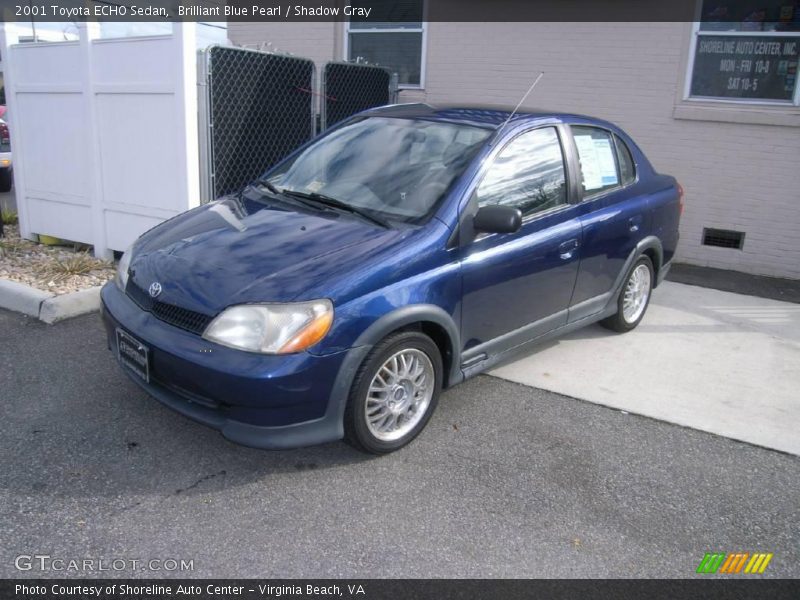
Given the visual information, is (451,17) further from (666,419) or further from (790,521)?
(790,521)

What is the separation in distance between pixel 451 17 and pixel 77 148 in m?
4.59

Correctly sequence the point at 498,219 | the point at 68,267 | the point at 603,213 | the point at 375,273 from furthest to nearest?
the point at 68,267
the point at 603,213
the point at 498,219
the point at 375,273

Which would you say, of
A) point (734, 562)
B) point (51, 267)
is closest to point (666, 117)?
point (734, 562)

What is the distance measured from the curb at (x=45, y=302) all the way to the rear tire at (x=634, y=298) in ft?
13.2

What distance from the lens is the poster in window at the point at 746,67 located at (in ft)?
23.1

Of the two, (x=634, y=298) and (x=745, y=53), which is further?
(x=745, y=53)

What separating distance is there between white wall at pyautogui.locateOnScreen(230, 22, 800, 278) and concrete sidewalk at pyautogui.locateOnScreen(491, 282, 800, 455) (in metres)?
1.45

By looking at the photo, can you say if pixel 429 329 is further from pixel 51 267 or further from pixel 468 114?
pixel 51 267

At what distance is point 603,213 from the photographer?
460cm

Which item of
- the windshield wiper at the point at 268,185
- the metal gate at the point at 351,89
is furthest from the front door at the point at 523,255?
the metal gate at the point at 351,89

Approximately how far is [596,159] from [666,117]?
3270 millimetres

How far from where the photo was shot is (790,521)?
124 inches

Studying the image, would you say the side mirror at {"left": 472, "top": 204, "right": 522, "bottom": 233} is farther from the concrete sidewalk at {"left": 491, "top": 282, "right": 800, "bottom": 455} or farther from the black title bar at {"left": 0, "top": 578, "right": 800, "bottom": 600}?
the black title bar at {"left": 0, "top": 578, "right": 800, "bottom": 600}

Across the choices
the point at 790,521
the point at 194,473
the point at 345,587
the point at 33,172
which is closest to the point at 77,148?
the point at 33,172
